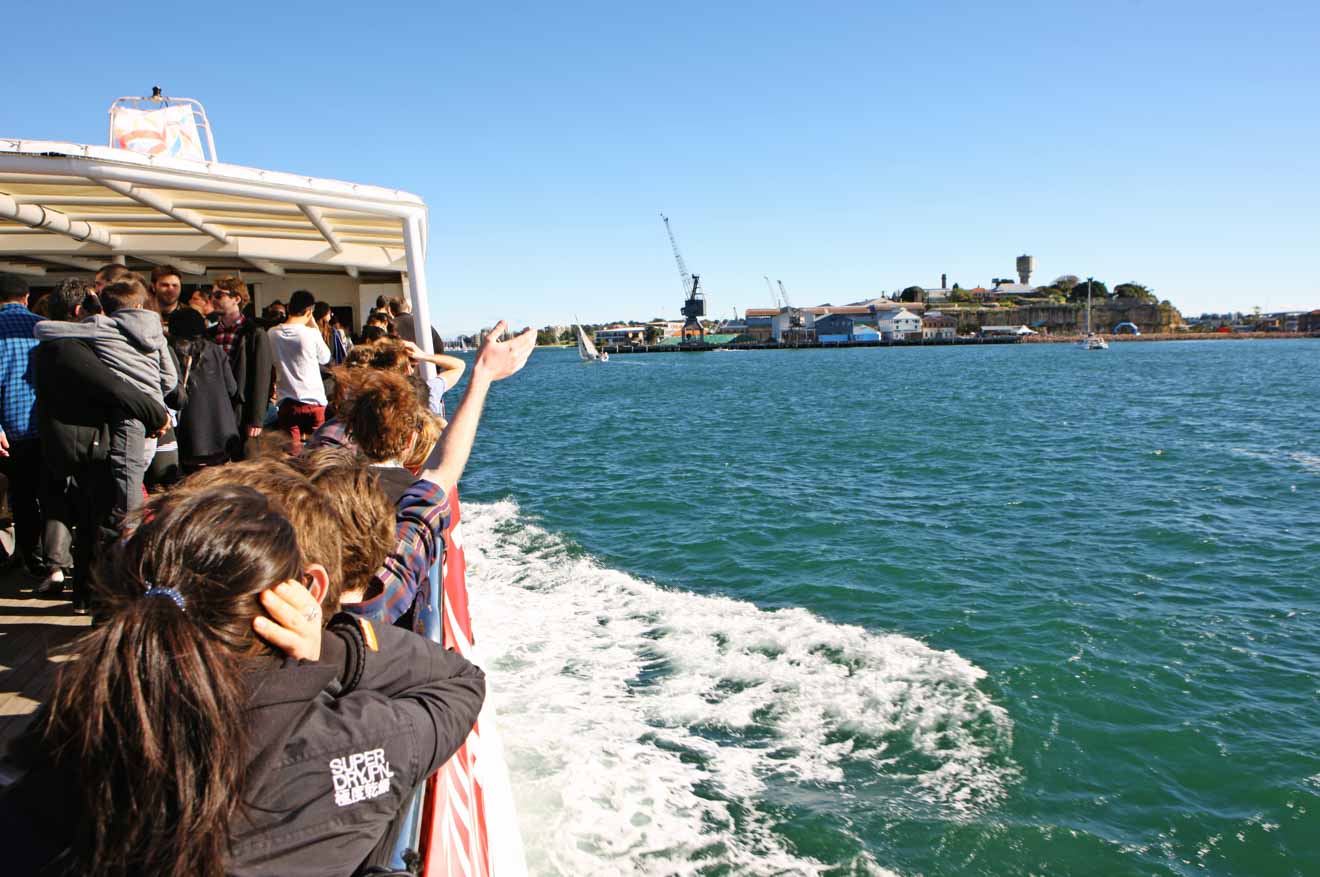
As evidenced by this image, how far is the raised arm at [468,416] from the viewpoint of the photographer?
2.87 metres

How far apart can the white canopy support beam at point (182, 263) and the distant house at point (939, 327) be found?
531ft

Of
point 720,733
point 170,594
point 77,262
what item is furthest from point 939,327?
point 170,594

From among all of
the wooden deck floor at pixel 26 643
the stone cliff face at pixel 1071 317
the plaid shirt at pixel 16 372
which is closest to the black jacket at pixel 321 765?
the wooden deck floor at pixel 26 643


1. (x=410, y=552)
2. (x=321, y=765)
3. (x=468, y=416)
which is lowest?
(x=321, y=765)

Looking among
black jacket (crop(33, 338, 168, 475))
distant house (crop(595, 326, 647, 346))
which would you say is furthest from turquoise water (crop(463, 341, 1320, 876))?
distant house (crop(595, 326, 647, 346))

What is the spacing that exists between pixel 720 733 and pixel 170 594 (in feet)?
18.4

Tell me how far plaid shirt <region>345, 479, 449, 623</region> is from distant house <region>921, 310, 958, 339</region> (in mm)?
168502

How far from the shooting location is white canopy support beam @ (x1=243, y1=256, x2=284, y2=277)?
10578 millimetres

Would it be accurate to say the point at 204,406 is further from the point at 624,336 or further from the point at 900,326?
the point at 624,336

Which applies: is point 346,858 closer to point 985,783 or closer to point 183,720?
point 183,720

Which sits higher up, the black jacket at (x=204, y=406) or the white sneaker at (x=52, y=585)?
the black jacket at (x=204, y=406)

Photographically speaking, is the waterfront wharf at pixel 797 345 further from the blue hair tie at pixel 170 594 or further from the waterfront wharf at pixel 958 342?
the blue hair tie at pixel 170 594

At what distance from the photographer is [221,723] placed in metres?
1.22

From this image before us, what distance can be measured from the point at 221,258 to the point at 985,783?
1030cm
